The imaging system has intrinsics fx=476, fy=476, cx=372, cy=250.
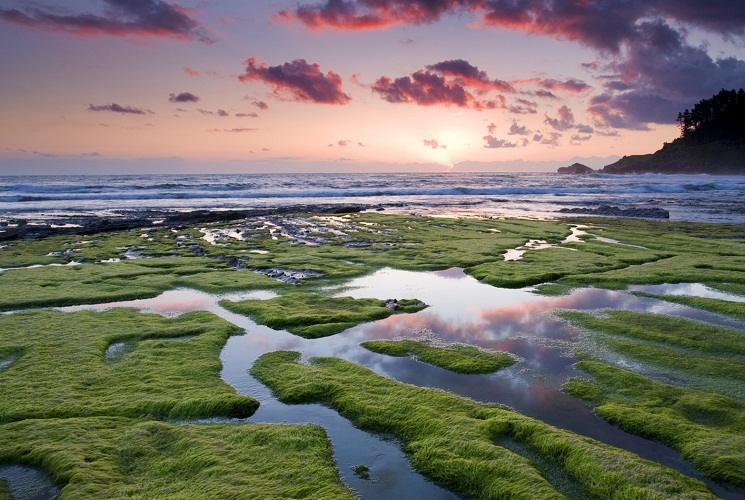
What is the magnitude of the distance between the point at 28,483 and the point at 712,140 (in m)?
209

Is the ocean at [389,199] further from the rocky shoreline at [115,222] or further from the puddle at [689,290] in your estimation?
the puddle at [689,290]

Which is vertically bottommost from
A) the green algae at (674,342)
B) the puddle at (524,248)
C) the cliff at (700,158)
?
the green algae at (674,342)

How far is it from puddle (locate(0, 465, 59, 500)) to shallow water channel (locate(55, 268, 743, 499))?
3.02m

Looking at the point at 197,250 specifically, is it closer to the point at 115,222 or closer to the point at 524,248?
the point at 524,248

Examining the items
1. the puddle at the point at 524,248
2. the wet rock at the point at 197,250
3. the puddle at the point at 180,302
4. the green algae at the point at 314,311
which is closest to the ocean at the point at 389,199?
the puddle at the point at 524,248

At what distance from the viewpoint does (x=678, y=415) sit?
8250 millimetres

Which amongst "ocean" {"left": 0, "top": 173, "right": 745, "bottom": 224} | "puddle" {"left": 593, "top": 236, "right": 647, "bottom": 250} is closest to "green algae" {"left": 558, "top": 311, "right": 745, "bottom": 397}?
"puddle" {"left": 593, "top": 236, "right": 647, "bottom": 250}

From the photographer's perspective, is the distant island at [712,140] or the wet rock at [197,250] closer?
the wet rock at [197,250]

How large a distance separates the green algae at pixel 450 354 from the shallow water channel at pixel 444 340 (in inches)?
9.6

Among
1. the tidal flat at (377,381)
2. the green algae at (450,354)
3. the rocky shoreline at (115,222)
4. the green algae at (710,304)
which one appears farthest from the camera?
the rocky shoreline at (115,222)

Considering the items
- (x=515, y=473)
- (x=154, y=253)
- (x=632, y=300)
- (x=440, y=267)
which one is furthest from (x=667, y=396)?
(x=154, y=253)

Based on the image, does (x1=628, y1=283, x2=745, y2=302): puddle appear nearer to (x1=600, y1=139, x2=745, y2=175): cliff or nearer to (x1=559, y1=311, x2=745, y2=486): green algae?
(x1=559, y1=311, x2=745, y2=486): green algae

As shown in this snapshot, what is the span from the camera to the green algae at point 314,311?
44.7 feet

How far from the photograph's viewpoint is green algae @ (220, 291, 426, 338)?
44.7 ft
